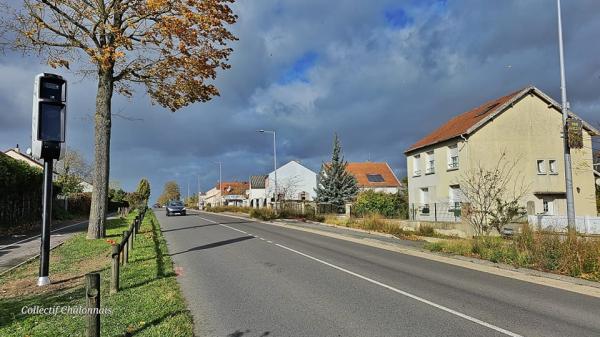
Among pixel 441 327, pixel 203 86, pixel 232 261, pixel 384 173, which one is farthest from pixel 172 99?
pixel 384 173

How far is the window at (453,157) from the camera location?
3123cm

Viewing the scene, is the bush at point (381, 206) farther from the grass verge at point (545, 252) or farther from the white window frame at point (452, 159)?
the grass verge at point (545, 252)

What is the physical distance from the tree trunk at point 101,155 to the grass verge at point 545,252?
13432mm

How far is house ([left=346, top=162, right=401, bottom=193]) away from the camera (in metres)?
67.2

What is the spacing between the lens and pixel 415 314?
23.3ft

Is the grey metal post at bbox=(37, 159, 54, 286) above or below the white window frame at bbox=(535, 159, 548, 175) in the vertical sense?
below

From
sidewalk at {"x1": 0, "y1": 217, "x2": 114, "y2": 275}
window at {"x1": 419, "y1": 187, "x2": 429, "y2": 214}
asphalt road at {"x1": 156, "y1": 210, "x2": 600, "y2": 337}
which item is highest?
window at {"x1": 419, "y1": 187, "x2": 429, "y2": 214}

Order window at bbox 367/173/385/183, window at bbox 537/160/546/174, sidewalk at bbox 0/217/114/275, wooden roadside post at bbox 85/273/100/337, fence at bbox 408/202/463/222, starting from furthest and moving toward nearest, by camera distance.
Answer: window at bbox 367/173/385/183 → window at bbox 537/160/546/174 → fence at bbox 408/202/463/222 → sidewalk at bbox 0/217/114/275 → wooden roadside post at bbox 85/273/100/337

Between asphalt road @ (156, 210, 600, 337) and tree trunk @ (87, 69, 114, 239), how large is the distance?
616 centimetres

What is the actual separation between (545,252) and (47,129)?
12583mm

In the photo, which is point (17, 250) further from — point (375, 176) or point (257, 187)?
point (257, 187)

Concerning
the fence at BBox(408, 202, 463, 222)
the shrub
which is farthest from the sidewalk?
the fence at BBox(408, 202, 463, 222)

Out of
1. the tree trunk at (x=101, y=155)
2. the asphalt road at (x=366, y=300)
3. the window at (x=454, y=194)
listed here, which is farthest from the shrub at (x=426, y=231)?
the tree trunk at (x=101, y=155)

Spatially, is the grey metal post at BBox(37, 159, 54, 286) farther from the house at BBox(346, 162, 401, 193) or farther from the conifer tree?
the house at BBox(346, 162, 401, 193)
